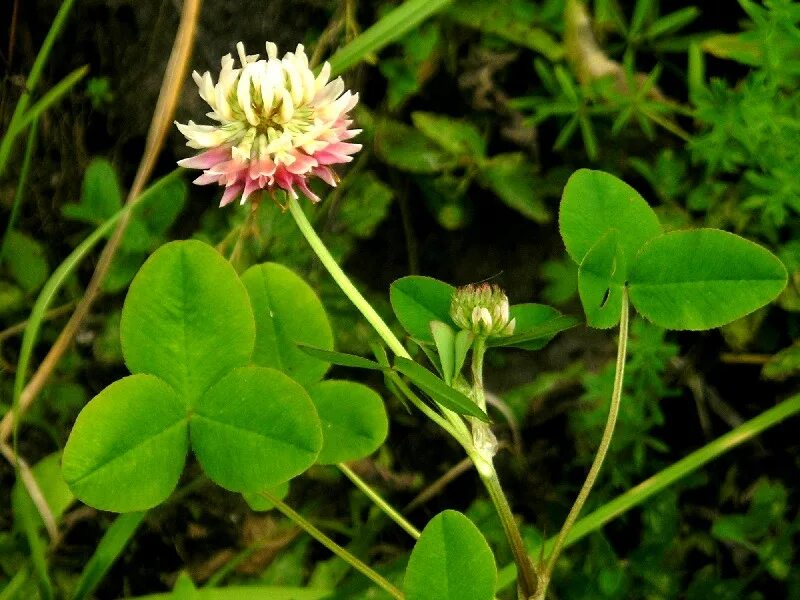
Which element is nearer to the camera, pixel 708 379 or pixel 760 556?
pixel 760 556

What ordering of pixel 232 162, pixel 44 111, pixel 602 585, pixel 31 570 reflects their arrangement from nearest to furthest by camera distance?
pixel 232 162 < pixel 602 585 < pixel 31 570 < pixel 44 111

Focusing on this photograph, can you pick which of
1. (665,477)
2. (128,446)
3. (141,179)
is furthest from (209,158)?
(665,477)

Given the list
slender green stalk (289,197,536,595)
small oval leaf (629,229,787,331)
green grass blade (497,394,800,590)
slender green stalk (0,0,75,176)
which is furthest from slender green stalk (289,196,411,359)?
slender green stalk (0,0,75,176)

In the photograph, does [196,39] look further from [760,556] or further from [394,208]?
[760,556]

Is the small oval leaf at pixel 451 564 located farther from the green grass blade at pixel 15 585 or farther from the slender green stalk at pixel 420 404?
the green grass blade at pixel 15 585

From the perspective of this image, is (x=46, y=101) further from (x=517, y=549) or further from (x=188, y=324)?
(x=517, y=549)

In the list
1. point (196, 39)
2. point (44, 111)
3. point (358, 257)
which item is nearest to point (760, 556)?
point (358, 257)

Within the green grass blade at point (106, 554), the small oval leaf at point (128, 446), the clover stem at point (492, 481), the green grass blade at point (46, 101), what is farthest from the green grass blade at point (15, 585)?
the clover stem at point (492, 481)

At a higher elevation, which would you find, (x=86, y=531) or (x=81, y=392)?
(x=81, y=392)
